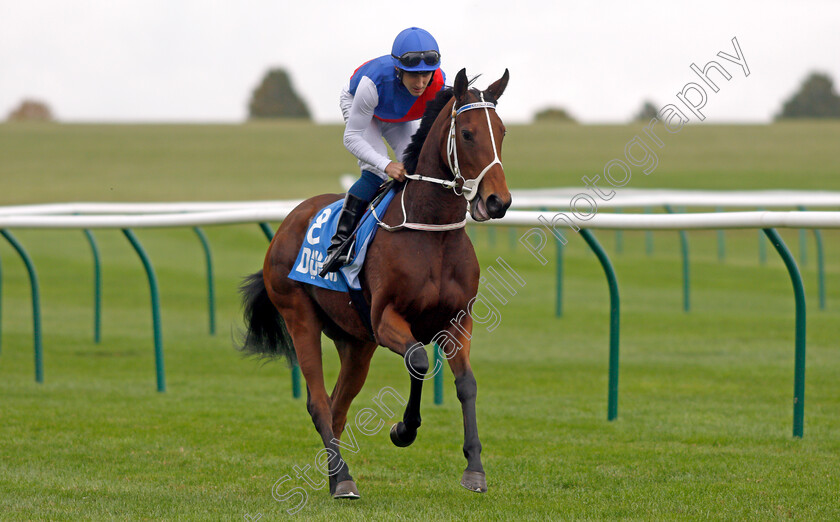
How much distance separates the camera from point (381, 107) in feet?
17.0

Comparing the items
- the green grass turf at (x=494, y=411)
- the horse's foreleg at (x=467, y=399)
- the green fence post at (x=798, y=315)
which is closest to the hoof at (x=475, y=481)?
the horse's foreleg at (x=467, y=399)

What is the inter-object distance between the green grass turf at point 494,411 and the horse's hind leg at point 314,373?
12cm

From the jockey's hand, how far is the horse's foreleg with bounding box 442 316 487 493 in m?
0.71

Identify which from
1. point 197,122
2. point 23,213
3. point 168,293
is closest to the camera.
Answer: point 23,213

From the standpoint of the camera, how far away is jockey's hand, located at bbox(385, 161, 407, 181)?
4820 millimetres

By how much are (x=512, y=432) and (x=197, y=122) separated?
61766 millimetres

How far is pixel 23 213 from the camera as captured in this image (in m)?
9.17

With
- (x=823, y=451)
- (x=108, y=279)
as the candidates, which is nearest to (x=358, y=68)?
(x=823, y=451)

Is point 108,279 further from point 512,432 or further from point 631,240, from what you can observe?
point 631,240

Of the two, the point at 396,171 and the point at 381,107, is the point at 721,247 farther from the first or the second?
the point at 396,171

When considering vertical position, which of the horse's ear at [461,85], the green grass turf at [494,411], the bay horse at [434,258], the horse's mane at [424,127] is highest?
the horse's ear at [461,85]

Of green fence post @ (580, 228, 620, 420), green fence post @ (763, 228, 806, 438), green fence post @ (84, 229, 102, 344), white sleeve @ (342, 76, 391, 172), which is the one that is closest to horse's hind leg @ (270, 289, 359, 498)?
white sleeve @ (342, 76, 391, 172)

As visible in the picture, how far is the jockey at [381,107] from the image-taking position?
486 centimetres

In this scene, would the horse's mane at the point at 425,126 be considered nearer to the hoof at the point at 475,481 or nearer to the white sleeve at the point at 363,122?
the white sleeve at the point at 363,122
